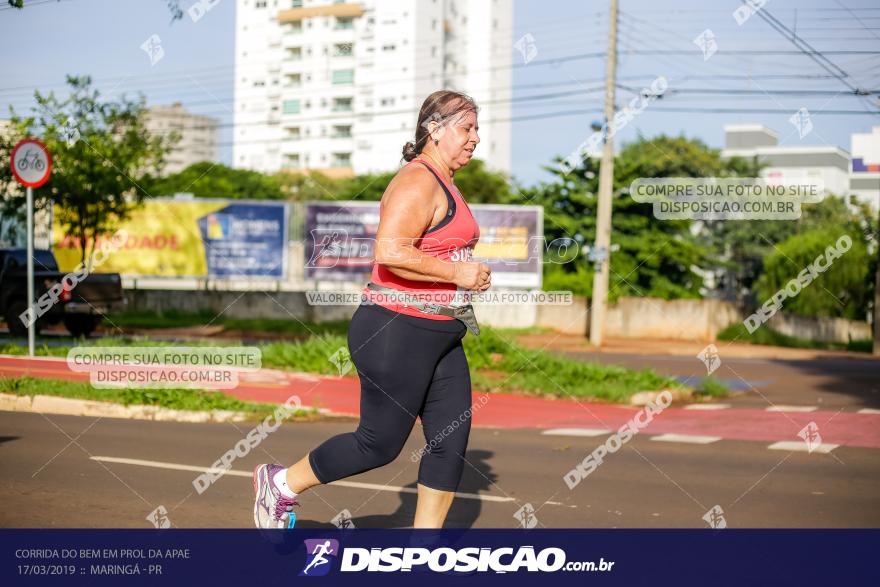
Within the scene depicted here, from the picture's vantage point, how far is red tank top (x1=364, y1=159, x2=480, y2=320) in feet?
12.5

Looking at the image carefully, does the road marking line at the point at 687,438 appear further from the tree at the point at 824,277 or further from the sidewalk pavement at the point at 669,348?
the tree at the point at 824,277

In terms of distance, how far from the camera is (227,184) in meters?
59.2

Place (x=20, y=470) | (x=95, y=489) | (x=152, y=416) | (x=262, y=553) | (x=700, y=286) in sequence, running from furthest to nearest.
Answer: (x=700, y=286) → (x=152, y=416) → (x=20, y=470) → (x=95, y=489) → (x=262, y=553)

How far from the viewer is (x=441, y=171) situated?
3.99m

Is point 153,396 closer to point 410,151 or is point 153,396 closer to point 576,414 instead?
point 576,414

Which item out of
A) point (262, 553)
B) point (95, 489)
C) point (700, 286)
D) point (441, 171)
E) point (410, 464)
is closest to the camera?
point (441, 171)

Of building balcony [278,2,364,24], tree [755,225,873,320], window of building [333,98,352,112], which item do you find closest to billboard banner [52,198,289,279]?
tree [755,225,873,320]

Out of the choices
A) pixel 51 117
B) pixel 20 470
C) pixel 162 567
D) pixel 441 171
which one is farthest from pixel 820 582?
pixel 51 117

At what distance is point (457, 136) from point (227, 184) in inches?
2245

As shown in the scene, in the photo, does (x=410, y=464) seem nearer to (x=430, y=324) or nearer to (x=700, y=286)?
(x=430, y=324)

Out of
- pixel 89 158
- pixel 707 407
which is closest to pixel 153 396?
pixel 707 407

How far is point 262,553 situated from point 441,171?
1806 mm

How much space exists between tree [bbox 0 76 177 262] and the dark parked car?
1968 millimetres

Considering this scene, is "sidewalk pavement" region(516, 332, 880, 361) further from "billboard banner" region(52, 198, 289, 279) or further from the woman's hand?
the woman's hand
